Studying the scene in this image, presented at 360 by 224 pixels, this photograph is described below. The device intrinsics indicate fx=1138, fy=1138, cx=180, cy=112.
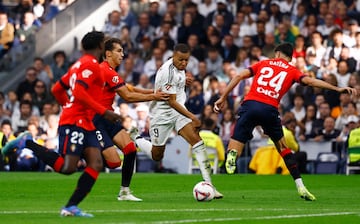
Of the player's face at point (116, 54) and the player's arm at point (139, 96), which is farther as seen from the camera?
the player's face at point (116, 54)

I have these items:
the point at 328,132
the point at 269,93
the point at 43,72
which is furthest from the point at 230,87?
the point at 43,72

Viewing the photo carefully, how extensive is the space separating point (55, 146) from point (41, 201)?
40.0 feet

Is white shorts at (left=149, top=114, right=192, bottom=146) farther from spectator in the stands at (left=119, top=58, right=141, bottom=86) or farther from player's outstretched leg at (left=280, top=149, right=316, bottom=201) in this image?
spectator in the stands at (left=119, top=58, right=141, bottom=86)

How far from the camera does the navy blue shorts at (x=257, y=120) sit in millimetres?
17312

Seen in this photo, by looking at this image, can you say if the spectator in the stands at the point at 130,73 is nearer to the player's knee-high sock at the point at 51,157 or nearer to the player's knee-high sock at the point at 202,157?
the player's knee-high sock at the point at 202,157

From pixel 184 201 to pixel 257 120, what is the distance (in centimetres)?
175

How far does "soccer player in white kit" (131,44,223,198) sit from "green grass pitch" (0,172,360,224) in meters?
0.73

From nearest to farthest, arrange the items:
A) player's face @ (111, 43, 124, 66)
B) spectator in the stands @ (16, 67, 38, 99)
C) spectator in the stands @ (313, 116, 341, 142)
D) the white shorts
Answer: player's face @ (111, 43, 124, 66)
the white shorts
spectator in the stands @ (313, 116, 341, 142)
spectator in the stands @ (16, 67, 38, 99)

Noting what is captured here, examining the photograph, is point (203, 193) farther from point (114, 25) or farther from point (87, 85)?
point (114, 25)

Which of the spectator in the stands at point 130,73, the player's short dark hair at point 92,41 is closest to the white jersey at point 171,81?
the player's short dark hair at point 92,41

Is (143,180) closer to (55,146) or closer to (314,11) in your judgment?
(55,146)

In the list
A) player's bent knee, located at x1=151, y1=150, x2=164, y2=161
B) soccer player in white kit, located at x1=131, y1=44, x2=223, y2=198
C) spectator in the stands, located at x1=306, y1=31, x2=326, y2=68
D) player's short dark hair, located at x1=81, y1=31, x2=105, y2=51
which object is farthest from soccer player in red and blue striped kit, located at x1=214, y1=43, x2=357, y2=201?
spectator in the stands, located at x1=306, y1=31, x2=326, y2=68

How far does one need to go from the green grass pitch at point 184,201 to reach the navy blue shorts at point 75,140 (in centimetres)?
82

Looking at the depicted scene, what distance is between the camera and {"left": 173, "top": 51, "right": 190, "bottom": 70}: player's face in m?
17.4
